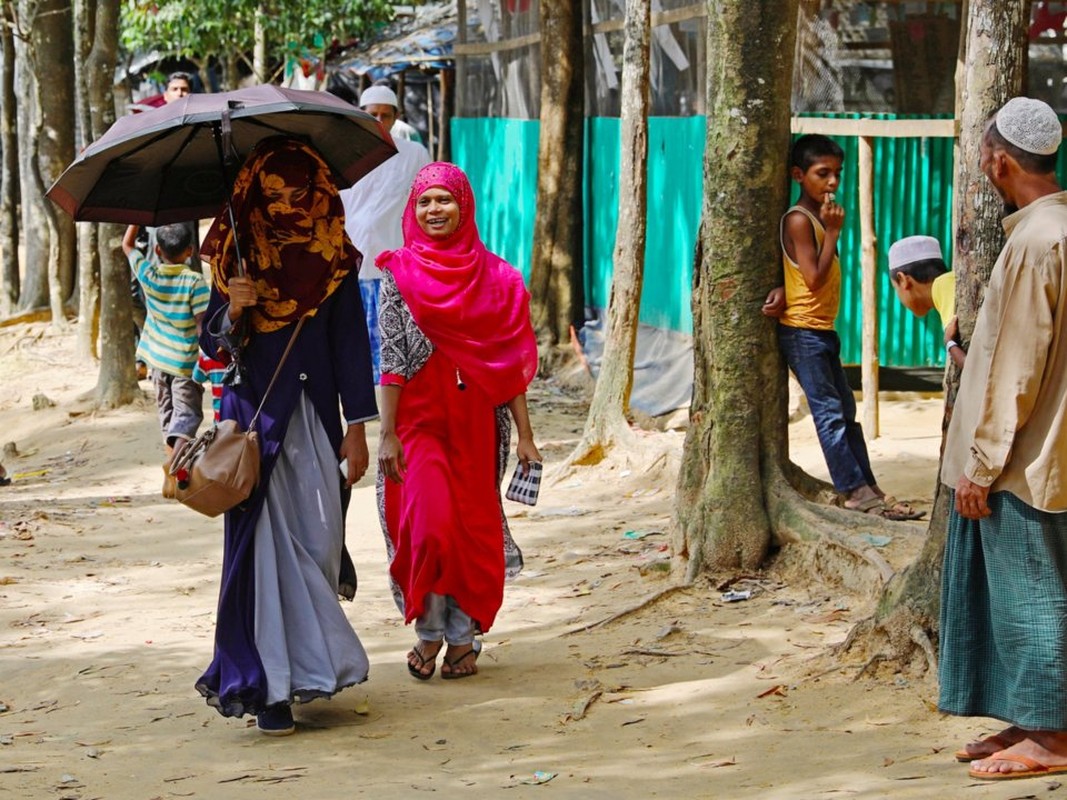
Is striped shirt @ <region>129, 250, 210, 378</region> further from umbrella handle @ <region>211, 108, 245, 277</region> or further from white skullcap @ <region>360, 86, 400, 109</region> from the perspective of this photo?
umbrella handle @ <region>211, 108, 245, 277</region>

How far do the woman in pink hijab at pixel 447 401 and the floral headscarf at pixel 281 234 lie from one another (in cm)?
43

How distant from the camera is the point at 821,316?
21.3 ft

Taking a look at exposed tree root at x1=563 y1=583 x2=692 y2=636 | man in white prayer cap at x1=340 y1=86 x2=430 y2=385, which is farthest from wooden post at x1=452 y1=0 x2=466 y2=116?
exposed tree root at x1=563 y1=583 x2=692 y2=636

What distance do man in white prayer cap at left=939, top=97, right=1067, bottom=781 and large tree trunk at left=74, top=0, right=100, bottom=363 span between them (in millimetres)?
8807

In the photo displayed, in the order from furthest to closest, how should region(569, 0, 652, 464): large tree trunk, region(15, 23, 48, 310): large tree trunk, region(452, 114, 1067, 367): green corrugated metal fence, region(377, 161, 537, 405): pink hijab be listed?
region(15, 23, 48, 310): large tree trunk
region(452, 114, 1067, 367): green corrugated metal fence
region(569, 0, 652, 464): large tree trunk
region(377, 161, 537, 405): pink hijab

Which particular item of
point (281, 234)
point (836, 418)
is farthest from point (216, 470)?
point (836, 418)

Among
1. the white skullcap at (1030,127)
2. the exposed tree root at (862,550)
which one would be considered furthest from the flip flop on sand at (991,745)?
the white skullcap at (1030,127)

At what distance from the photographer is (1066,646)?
13.1 ft

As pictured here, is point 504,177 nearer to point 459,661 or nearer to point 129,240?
point 129,240

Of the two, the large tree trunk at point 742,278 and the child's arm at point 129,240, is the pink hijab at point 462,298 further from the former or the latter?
the child's arm at point 129,240

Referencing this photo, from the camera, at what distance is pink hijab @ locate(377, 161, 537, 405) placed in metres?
5.36

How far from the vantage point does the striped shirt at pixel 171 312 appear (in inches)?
328

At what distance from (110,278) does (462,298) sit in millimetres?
6655

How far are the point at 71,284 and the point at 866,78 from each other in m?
9.26
